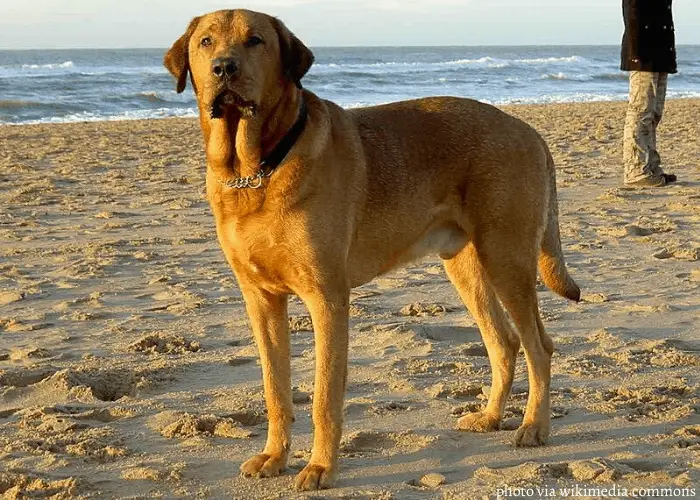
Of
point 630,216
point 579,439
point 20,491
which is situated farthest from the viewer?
point 630,216

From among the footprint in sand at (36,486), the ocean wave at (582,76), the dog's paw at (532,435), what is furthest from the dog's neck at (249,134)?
the ocean wave at (582,76)

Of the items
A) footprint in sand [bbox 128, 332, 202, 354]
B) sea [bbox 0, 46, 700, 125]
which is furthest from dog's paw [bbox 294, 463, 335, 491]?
sea [bbox 0, 46, 700, 125]

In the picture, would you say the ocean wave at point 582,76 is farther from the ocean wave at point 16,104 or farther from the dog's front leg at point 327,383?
the dog's front leg at point 327,383

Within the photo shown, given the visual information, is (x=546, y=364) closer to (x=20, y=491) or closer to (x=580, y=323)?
(x=580, y=323)

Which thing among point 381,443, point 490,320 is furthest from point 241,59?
point 490,320

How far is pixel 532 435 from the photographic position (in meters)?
4.12

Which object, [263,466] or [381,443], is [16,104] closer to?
[381,443]

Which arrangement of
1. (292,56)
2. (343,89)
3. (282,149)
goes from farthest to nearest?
(343,89) → (292,56) → (282,149)

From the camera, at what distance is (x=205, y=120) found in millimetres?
3941

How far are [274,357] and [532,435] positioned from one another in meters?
1.16

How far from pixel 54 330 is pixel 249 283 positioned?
2.34m

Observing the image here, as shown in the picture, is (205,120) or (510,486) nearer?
(510,486)

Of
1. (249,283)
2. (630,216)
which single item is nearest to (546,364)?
(249,283)

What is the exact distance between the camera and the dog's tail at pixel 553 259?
181 inches
